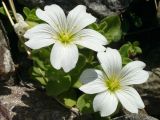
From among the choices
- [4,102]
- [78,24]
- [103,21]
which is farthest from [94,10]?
[4,102]

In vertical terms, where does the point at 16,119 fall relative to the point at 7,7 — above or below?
below

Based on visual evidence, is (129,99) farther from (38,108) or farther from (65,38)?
(38,108)

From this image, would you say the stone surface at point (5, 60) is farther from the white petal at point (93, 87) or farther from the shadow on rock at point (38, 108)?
the white petal at point (93, 87)

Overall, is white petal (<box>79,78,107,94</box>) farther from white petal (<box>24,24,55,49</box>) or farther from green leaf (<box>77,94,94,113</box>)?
white petal (<box>24,24,55,49</box>)

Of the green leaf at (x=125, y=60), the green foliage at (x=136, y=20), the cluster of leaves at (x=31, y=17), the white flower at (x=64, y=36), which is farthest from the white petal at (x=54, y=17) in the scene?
the green foliage at (x=136, y=20)

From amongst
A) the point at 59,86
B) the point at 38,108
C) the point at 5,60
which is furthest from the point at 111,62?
the point at 5,60

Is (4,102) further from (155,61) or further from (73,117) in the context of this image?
(155,61)
